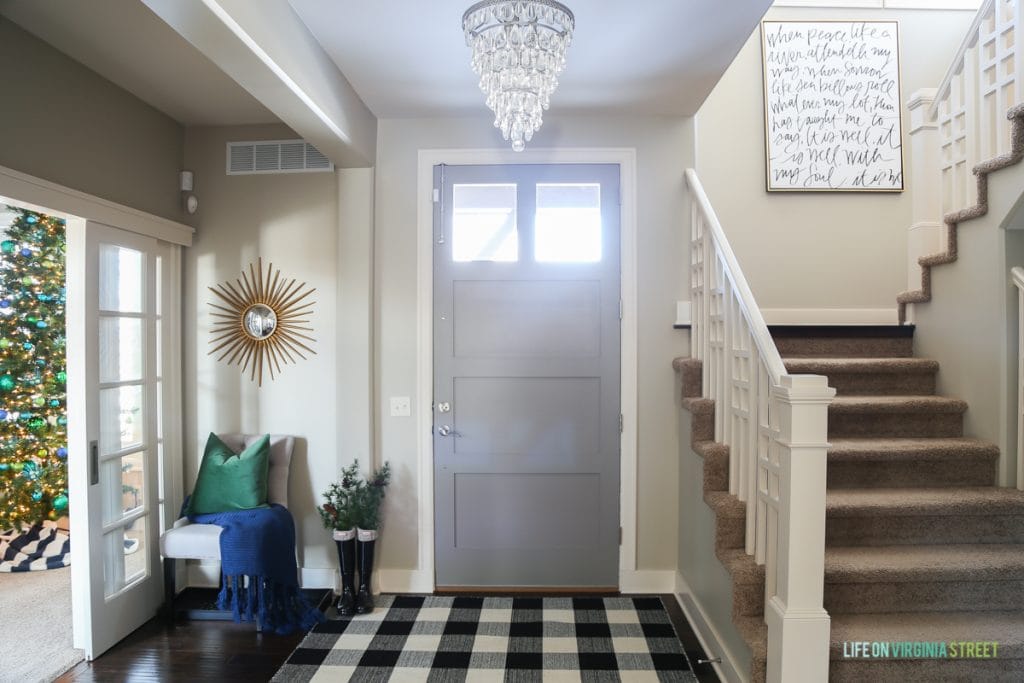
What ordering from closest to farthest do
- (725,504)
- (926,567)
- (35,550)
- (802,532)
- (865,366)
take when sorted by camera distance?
(802,532), (926,567), (725,504), (865,366), (35,550)

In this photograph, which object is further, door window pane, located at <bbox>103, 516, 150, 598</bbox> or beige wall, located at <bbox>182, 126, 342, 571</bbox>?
beige wall, located at <bbox>182, 126, 342, 571</bbox>

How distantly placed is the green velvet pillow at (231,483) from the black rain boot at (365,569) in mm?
575

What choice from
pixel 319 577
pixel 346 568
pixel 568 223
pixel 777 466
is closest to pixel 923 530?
pixel 777 466

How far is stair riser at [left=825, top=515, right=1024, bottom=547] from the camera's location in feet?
7.72

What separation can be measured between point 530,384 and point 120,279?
2136 mm

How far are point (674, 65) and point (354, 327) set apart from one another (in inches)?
80.1

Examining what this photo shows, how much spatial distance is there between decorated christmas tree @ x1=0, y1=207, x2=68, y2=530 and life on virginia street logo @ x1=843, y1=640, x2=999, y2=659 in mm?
4071

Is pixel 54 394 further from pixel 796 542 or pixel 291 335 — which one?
pixel 796 542

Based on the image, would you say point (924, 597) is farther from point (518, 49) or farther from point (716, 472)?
point (518, 49)

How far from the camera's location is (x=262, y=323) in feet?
11.3

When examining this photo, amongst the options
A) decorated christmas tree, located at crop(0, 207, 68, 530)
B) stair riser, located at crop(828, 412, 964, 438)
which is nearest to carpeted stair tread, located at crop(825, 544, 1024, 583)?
stair riser, located at crop(828, 412, 964, 438)

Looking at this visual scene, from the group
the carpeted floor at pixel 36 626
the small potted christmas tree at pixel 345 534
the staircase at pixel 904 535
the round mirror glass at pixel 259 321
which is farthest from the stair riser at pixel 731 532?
the carpeted floor at pixel 36 626

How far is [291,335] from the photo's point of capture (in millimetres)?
3426

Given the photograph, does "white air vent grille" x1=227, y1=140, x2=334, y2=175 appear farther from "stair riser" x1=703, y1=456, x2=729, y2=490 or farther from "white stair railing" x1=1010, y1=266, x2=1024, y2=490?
"white stair railing" x1=1010, y1=266, x2=1024, y2=490
